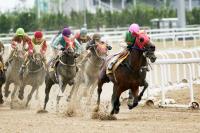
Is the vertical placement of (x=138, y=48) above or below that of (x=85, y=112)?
above

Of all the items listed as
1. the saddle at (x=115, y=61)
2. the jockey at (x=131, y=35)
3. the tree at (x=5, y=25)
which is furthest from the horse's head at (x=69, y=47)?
the tree at (x=5, y=25)

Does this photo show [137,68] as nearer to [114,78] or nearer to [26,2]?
[114,78]

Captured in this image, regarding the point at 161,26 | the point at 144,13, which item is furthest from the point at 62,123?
the point at 144,13

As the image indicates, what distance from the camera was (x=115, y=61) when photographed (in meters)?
13.1

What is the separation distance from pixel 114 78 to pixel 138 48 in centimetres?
82

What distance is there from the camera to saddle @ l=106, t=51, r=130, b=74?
12953mm

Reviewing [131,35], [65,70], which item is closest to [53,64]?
[65,70]

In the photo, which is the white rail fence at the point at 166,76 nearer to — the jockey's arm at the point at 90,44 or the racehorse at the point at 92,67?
the racehorse at the point at 92,67

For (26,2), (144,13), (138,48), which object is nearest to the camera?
(138,48)

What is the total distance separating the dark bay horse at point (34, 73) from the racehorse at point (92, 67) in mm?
935

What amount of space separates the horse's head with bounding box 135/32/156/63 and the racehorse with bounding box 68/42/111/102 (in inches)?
167

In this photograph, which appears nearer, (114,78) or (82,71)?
(114,78)

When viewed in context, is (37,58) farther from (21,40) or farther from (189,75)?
(189,75)

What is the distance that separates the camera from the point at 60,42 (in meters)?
15.7
